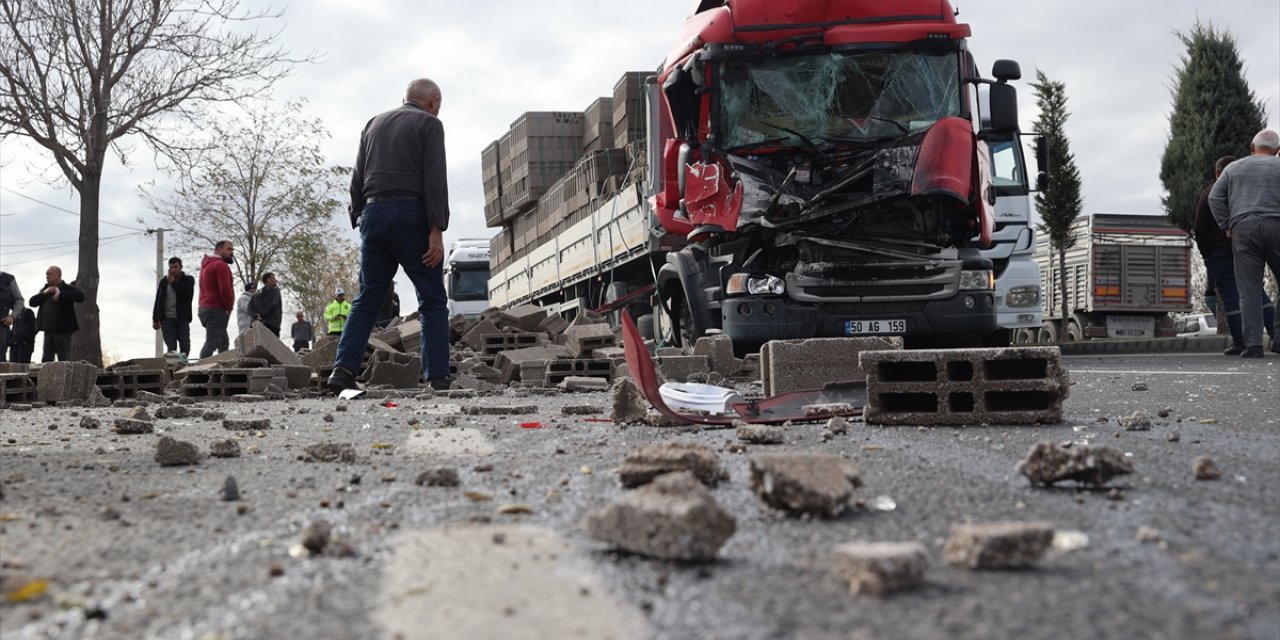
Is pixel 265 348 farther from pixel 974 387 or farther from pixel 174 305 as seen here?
pixel 974 387

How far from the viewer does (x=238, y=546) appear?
99.1 inches

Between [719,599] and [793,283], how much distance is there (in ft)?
23.3

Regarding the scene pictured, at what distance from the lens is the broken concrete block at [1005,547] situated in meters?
2.18

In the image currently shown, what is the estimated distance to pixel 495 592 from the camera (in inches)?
80.7

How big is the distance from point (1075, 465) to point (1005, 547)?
0.87 m

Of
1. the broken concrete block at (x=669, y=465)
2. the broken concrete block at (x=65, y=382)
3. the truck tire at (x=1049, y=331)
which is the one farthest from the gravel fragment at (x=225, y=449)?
the truck tire at (x=1049, y=331)

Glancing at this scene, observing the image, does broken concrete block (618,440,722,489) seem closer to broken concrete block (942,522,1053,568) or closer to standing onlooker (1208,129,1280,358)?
broken concrete block (942,522,1053,568)

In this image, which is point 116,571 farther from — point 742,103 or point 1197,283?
point 1197,283

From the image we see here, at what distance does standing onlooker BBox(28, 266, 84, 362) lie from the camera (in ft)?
46.8

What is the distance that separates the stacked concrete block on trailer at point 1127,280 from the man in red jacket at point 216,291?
16716 mm

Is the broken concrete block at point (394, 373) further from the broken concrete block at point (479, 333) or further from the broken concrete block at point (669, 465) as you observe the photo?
the broken concrete block at point (669, 465)

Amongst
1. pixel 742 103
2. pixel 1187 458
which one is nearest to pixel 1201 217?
pixel 742 103

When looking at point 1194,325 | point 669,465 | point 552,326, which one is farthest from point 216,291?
point 1194,325

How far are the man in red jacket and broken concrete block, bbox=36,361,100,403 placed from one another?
14.4ft
